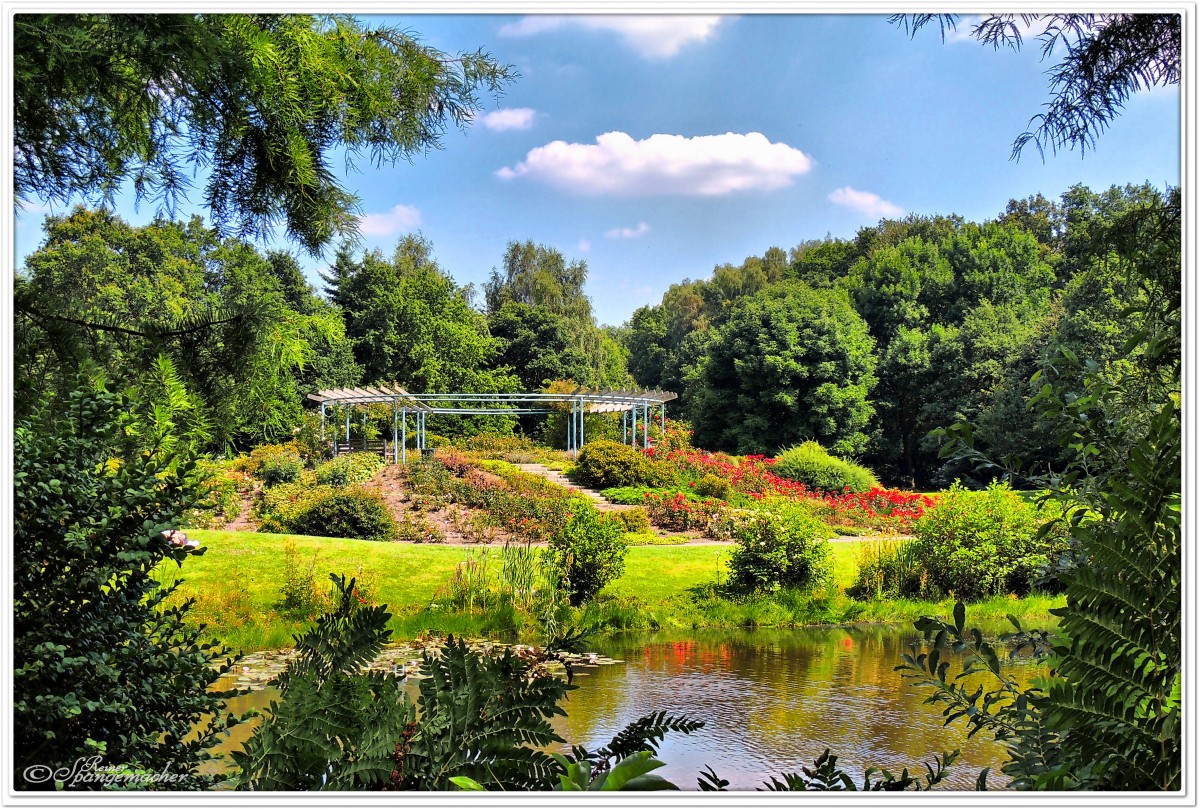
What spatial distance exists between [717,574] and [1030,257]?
2800 millimetres

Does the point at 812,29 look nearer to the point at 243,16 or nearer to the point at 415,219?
the point at 415,219

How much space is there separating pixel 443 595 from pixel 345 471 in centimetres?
258

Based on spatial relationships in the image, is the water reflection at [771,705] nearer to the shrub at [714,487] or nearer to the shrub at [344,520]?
the shrub at [714,487]

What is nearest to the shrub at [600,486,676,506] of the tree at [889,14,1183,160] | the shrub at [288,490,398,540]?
the shrub at [288,490,398,540]

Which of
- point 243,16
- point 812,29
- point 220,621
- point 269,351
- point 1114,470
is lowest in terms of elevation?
point 220,621

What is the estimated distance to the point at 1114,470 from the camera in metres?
1.12

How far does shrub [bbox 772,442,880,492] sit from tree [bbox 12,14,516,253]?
4298mm

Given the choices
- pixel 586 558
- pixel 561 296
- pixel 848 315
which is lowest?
pixel 586 558

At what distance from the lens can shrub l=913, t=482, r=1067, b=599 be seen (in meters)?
5.05

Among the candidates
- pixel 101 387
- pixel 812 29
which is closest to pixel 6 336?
pixel 101 387

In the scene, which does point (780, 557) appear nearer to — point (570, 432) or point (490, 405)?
point (570, 432)

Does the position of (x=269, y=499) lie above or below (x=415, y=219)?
below

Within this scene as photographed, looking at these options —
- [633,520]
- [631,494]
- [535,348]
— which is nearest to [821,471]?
[633,520]

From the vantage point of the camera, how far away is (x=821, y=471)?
5984mm
